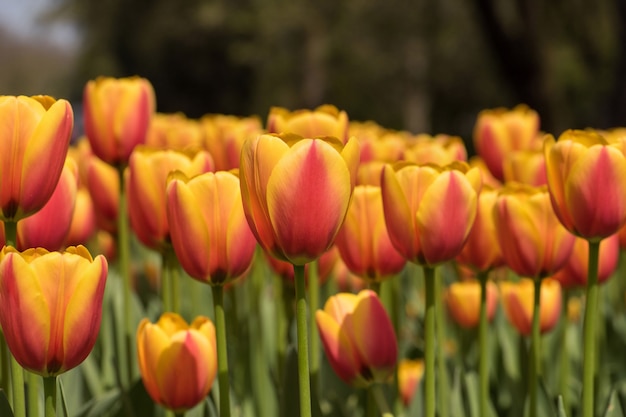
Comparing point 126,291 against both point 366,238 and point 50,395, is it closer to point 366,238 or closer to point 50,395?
point 366,238

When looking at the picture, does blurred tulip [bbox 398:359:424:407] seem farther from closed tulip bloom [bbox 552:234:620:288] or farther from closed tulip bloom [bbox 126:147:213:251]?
closed tulip bloom [bbox 126:147:213:251]

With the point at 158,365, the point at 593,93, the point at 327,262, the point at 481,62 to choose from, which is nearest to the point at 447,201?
the point at 158,365

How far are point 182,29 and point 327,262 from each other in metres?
26.2

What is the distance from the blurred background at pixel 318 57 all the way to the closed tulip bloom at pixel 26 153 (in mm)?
15501

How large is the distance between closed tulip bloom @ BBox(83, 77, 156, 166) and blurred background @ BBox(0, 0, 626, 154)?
14866 mm

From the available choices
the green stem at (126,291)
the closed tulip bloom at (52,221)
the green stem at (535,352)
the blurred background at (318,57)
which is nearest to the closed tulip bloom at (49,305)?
the closed tulip bloom at (52,221)

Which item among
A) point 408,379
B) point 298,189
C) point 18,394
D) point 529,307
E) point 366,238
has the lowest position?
point 408,379

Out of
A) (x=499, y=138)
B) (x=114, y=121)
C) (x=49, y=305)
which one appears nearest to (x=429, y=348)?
(x=49, y=305)

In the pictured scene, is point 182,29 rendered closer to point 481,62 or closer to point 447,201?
point 481,62

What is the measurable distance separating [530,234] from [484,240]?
5.9 inches

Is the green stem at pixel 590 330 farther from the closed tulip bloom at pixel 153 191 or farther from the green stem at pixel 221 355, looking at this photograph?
the closed tulip bloom at pixel 153 191

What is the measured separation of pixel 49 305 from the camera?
0.97m

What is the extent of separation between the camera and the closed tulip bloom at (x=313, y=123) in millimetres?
1485

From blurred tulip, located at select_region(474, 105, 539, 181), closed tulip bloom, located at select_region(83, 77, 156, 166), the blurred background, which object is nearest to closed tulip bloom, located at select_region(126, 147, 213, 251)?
closed tulip bloom, located at select_region(83, 77, 156, 166)
